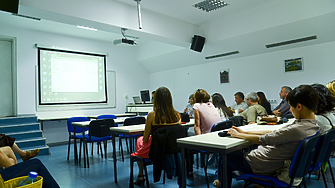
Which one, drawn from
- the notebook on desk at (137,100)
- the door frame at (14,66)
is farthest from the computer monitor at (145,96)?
the door frame at (14,66)

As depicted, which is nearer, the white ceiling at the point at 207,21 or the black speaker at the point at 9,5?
the black speaker at the point at 9,5

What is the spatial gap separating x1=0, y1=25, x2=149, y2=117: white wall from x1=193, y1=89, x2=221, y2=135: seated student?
16.7ft

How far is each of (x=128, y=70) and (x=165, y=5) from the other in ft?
13.1

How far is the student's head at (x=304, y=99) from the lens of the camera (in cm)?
162

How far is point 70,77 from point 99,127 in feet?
11.7

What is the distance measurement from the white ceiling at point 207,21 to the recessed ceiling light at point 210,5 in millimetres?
146

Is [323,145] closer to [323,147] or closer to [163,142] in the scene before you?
[323,147]

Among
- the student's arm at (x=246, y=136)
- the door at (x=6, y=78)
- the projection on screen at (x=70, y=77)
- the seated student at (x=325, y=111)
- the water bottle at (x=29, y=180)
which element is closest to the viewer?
the water bottle at (x=29, y=180)

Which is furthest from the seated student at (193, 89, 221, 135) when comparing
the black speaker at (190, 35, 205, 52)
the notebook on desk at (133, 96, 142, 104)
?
the notebook on desk at (133, 96, 142, 104)

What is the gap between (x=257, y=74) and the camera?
5.91 m

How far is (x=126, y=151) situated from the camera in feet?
17.0

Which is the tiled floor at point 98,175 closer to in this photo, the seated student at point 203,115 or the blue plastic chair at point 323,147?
the seated student at point 203,115

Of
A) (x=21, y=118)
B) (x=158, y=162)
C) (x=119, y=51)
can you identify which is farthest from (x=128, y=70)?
(x=158, y=162)

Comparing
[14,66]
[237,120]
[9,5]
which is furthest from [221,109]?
[14,66]
